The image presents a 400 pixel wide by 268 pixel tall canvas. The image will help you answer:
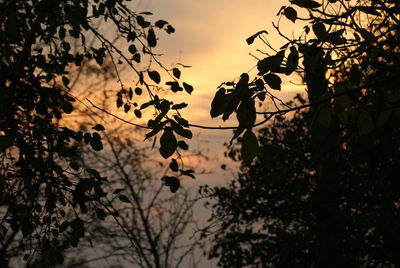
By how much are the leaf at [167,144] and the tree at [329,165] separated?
281 millimetres

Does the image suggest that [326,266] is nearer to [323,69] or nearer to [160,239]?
[160,239]

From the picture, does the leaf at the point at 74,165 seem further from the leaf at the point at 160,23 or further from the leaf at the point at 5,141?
the leaf at the point at 160,23

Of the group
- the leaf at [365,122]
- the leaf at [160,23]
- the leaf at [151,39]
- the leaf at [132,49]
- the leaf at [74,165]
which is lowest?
the leaf at [365,122]

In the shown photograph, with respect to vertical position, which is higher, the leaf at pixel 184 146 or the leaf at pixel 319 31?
the leaf at pixel 184 146

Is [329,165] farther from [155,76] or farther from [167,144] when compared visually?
[167,144]

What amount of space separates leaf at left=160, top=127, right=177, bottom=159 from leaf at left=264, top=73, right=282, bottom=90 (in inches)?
22.0

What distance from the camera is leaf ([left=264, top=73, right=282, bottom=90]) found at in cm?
266

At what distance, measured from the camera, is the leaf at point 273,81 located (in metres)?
2.66

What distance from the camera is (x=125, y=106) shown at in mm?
6160

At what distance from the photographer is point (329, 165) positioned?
10.2m

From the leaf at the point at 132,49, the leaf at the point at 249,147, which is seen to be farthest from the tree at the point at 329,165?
the leaf at the point at 132,49

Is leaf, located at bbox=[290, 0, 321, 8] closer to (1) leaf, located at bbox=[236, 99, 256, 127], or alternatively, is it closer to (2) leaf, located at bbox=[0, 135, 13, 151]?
(1) leaf, located at bbox=[236, 99, 256, 127]

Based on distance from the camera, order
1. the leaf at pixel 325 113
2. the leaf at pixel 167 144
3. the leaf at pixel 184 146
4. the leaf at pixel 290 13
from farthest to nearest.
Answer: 1. the leaf at pixel 184 146
2. the leaf at pixel 290 13
3. the leaf at pixel 325 113
4. the leaf at pixel 167 144

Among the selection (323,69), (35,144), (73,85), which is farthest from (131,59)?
(73,85)
